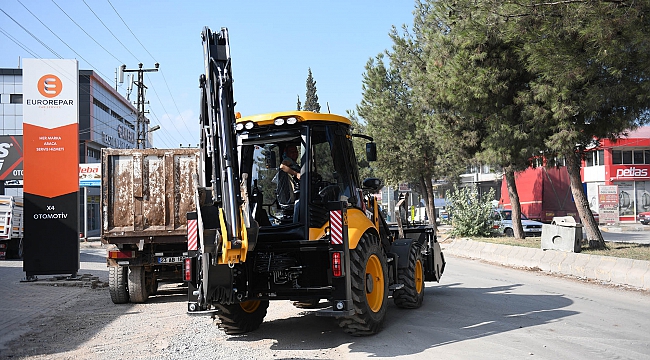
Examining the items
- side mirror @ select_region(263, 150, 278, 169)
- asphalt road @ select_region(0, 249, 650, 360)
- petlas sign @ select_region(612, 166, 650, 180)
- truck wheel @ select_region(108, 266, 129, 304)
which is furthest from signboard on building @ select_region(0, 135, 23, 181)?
petlas sign @ select_region(612, 166, 650, 180)

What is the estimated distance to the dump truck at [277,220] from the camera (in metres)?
7.18

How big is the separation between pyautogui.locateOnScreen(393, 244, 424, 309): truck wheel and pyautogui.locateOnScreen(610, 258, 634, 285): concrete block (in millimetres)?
5341

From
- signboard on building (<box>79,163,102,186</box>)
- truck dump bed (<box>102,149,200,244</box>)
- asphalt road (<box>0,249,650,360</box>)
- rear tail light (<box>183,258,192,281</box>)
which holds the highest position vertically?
signboard on building (<box>79,163,102,186</box>)

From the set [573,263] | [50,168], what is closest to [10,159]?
[50,168]

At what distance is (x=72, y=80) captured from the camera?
17.9m

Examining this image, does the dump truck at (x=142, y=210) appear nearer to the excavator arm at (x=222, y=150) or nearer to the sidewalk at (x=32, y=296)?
the sidewalk at (x=32, y=296)

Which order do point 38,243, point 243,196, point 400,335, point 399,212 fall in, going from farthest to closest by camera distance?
point 38,243 → point 399,212 → point 400,335 → point 243,196

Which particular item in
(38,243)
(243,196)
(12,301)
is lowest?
(12,301)

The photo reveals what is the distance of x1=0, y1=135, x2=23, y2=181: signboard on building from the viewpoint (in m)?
47.3

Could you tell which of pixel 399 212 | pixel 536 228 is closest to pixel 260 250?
pixel 399 212

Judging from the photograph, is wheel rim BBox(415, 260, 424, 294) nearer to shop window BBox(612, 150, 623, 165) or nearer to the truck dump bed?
the truck dump bed

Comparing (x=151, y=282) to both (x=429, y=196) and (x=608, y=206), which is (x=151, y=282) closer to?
(x=429, y=196)

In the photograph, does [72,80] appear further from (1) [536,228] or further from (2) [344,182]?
(1) [536,228]

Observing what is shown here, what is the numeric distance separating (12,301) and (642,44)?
14.0 metres
